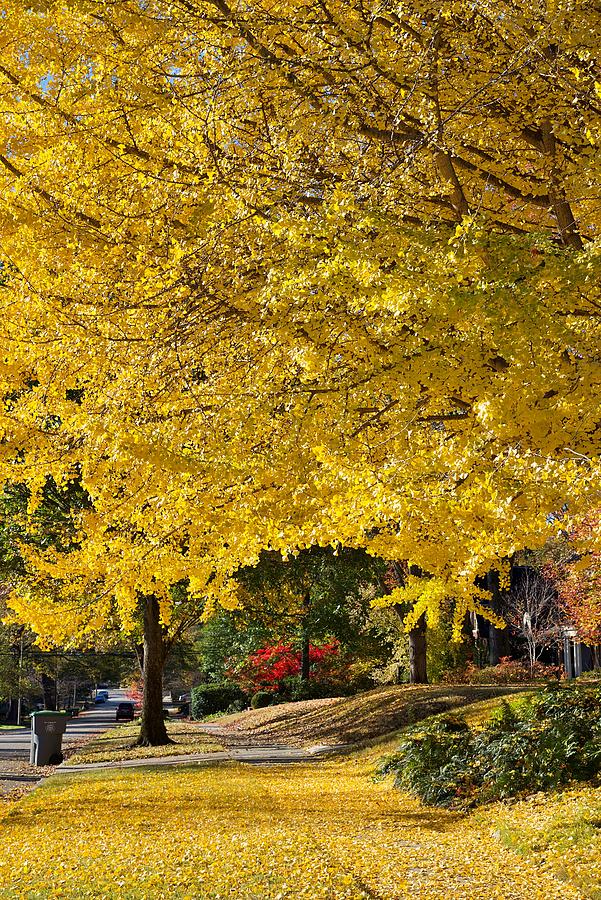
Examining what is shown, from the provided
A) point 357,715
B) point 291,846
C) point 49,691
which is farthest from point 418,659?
point 49,691

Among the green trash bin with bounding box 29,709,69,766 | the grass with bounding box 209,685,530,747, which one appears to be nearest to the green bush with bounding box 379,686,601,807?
the grass with bounding box 209,685,530,747

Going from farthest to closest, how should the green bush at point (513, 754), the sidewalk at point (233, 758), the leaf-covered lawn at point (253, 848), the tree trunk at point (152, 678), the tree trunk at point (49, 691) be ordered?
the tree trunk at point (49, 691) → the tree trunk at point (152, 678) → the sidewalk at point (233, 758) → the green bush at point (513, 754) → the leaf-covered lawn at point (253, 848)

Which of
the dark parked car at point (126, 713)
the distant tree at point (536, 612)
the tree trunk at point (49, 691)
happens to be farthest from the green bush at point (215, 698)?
the tree trunk at point (49, 691)

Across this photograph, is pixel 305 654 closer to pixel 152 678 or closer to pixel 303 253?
pixel 152 678

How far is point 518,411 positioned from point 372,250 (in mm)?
1326

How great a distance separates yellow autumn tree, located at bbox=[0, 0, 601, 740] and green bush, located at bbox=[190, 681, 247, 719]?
1199 inches

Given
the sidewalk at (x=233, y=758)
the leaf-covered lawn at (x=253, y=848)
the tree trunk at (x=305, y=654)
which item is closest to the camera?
the leaf-covered lawn at (x=253, y=848)

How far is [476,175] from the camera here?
23.8 feet

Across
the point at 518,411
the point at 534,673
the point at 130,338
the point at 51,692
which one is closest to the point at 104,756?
the point at 534,673

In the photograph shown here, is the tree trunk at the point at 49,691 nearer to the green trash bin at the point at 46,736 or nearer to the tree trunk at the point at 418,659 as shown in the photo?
the tree trunk at the point at 418,659

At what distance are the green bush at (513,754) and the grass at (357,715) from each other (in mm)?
3308

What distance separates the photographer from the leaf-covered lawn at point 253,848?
5.68m

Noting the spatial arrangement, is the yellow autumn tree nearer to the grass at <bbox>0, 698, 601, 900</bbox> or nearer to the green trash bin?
the grass at <bbox>0, 698, 601, 900</bbox>

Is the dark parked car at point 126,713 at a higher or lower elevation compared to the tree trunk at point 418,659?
lower
